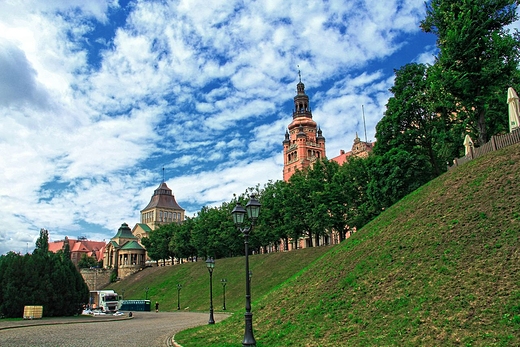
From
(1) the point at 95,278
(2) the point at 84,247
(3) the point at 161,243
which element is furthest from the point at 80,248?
(3) the point at 161,243

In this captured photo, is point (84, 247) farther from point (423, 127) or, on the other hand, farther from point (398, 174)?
point (423, 127)

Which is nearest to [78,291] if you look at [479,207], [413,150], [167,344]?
[167,344]

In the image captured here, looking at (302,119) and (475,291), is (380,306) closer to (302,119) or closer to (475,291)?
(475,291)

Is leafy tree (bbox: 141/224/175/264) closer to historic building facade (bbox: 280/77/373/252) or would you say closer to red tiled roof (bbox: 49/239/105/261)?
historic building facade (bbox: 280/77/373/252)

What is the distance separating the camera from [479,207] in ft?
57.8

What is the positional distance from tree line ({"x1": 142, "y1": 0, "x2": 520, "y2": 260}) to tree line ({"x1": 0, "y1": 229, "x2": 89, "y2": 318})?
29.3m

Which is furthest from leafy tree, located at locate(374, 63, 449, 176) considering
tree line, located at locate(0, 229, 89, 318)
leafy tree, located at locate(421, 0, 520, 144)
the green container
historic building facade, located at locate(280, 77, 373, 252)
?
historic building facade, located at locate(280, 77, 373, 252)

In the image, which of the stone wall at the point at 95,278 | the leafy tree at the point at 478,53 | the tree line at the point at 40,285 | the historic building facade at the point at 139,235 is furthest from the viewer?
the historic building facade at the point at 139,235

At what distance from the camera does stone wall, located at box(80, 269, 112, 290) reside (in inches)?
3839

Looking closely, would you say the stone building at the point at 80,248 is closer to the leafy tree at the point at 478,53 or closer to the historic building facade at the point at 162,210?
the historic building facade at the point at 162,210

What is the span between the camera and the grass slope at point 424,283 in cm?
1170

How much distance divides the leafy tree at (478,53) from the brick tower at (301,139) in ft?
236

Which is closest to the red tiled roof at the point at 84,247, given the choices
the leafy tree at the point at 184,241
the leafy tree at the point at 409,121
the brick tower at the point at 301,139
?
the leafy tree at the point at 184,241

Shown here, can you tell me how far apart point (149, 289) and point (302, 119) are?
59.0m
